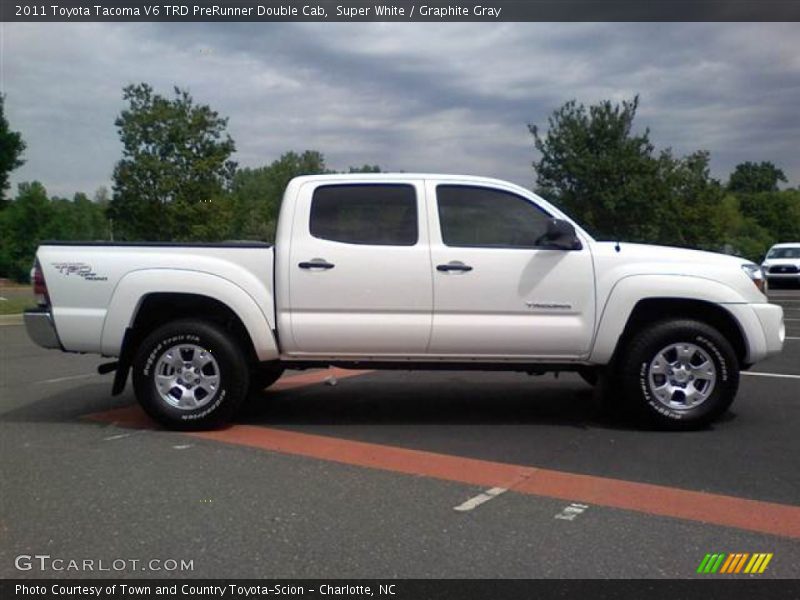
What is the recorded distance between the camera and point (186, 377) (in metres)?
6.20

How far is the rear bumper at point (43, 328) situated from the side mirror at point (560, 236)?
390 centimetres

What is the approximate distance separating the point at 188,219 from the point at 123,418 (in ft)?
48.2

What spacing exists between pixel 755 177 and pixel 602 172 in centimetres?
10004

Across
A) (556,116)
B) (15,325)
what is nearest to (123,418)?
(15,325)

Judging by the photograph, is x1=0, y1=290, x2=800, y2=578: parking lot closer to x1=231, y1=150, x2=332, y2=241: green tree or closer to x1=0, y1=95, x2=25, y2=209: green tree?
x1=231, y1=150, x2=332, y2=241: green tree

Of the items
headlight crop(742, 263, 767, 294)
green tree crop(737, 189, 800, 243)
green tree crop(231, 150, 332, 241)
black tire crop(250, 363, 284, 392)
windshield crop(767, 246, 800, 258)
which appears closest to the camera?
headlight crop(742, 263, 767, 294)

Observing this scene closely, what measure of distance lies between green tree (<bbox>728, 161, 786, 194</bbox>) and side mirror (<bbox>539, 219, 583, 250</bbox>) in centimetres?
11960

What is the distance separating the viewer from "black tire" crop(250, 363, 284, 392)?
21.9 ft

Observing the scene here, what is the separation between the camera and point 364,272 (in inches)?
240
